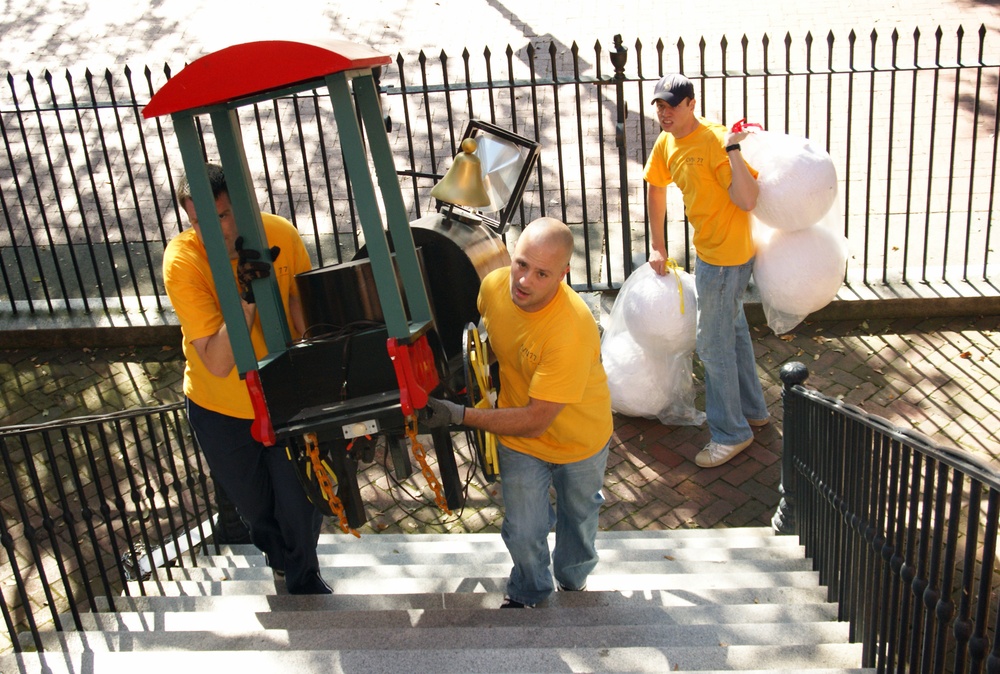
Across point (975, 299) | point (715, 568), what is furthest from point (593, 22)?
point (715, 568)

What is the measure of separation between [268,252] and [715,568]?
241 cm

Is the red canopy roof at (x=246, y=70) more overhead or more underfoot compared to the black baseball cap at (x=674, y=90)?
more overhead

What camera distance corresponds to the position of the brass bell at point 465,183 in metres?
3.96

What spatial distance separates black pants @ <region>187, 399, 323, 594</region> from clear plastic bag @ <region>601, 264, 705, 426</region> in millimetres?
2165

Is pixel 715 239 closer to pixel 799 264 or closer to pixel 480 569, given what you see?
pixel 799 264

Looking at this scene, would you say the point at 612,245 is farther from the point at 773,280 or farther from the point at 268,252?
the point at 268,252

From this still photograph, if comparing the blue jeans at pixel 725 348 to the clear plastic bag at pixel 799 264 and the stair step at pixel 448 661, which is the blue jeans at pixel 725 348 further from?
the stair step at pixel 448 661

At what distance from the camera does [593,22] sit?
458 inches

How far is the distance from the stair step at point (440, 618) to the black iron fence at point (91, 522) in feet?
0.86

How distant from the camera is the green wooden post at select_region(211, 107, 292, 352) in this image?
342 centimetres

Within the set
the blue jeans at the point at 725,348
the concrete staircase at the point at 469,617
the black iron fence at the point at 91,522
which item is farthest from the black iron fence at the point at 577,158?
the concrete staircase at the point at 469,617

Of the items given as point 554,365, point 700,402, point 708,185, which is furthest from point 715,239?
point 554,365

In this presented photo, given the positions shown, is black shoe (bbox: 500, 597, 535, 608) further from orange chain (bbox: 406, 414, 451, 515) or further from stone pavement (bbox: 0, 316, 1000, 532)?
stone pavement (bbox: 0, 316, 1000, 532)

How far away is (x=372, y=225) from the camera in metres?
3.21
